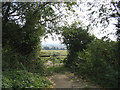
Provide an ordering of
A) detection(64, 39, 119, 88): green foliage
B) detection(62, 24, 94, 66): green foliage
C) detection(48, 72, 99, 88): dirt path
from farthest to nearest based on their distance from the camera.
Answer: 1. detection(62, 24, 94, 66): green foliage
2. detection(48, 72, 99, 88): dirt path
3. detection(64, 39, 119, 88): green foliage

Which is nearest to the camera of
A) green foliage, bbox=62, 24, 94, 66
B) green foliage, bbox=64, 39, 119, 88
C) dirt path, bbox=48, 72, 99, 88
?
green foliage, bbox=64, 39, 119, 88

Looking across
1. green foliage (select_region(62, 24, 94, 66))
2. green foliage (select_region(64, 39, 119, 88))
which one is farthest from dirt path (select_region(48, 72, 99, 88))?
green foliage (select_region(62, 24, 94, 66))

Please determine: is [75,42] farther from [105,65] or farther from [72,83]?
[105,65]

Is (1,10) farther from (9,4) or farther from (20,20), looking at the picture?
(20,20)

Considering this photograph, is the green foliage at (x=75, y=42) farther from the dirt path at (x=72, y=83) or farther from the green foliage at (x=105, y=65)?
the green foliage at (x=105, y=65)

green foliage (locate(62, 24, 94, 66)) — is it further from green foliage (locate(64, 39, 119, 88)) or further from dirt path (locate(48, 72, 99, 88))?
green foliage (locate(64, 39, 119, 88))

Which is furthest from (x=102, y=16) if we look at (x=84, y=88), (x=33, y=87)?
(x=33, y=87)

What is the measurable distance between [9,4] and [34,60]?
12.4 ft

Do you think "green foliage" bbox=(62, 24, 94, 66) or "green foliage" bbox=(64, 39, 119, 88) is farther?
"green foliage" bbox=(62, 24, 94, 66)

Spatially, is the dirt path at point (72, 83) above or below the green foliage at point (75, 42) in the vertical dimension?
below

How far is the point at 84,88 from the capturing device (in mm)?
3576

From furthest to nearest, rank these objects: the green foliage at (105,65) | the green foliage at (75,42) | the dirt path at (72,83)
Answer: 1. the green foliage at (75,42)
2. the dirt path at (72,83)
3. the green foliage at (105,65)

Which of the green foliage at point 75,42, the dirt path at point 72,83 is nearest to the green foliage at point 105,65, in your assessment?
the dirt path at point 72,83

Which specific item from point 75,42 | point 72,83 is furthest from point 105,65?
point 75,42
